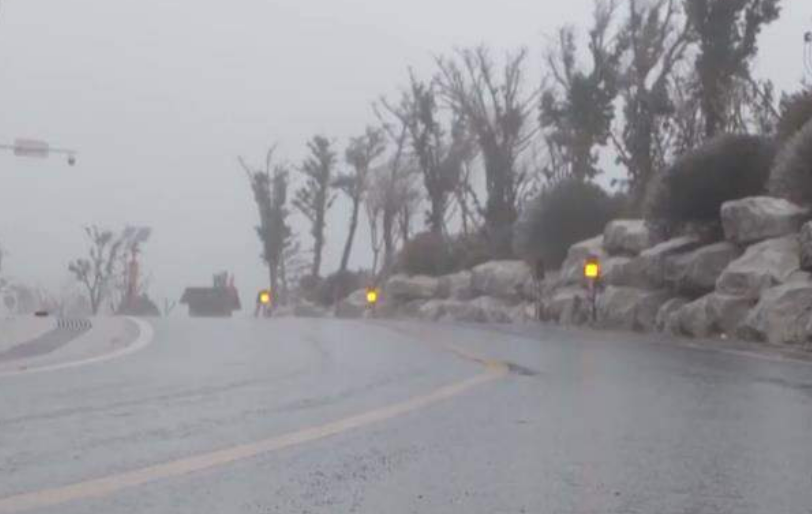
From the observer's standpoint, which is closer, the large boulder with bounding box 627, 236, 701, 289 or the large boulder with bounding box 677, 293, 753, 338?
the large boulder with bounding box 677, 293, 753, 338

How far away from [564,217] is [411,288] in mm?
14433

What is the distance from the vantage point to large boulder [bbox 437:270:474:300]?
46875mm

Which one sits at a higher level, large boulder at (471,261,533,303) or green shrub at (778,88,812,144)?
green shrub at (778,88,812,144)

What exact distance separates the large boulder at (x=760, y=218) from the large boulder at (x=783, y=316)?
10.6ft

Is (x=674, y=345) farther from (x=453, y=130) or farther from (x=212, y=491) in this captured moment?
(x=453, y=130)

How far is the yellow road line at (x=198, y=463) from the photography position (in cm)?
619

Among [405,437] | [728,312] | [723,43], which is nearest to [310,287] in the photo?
[723,43]

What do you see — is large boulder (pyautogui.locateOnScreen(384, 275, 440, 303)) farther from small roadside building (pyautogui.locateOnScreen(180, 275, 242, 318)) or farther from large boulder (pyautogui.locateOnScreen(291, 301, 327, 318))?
large boulder (pyautogui.locateOnScreen(291, 301, 327, 318))

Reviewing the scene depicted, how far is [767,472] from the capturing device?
7.22 metres

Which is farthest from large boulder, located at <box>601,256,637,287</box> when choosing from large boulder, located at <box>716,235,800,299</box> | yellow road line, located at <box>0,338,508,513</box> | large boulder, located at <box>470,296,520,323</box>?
yellow road line, located at <box>0,338,508,513</box>

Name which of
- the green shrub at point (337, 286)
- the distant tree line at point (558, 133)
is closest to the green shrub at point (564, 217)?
the distant tree line at point (558, 133)

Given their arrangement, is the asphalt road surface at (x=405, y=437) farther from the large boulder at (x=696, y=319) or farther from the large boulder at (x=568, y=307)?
the large boulder at (x=568, y=307)

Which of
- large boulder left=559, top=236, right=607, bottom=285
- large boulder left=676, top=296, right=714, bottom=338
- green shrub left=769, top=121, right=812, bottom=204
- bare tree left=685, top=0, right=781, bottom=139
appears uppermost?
bare tree left=685, top=0, right=781, bottom=139

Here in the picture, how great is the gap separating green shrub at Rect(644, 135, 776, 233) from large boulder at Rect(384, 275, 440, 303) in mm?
24268
